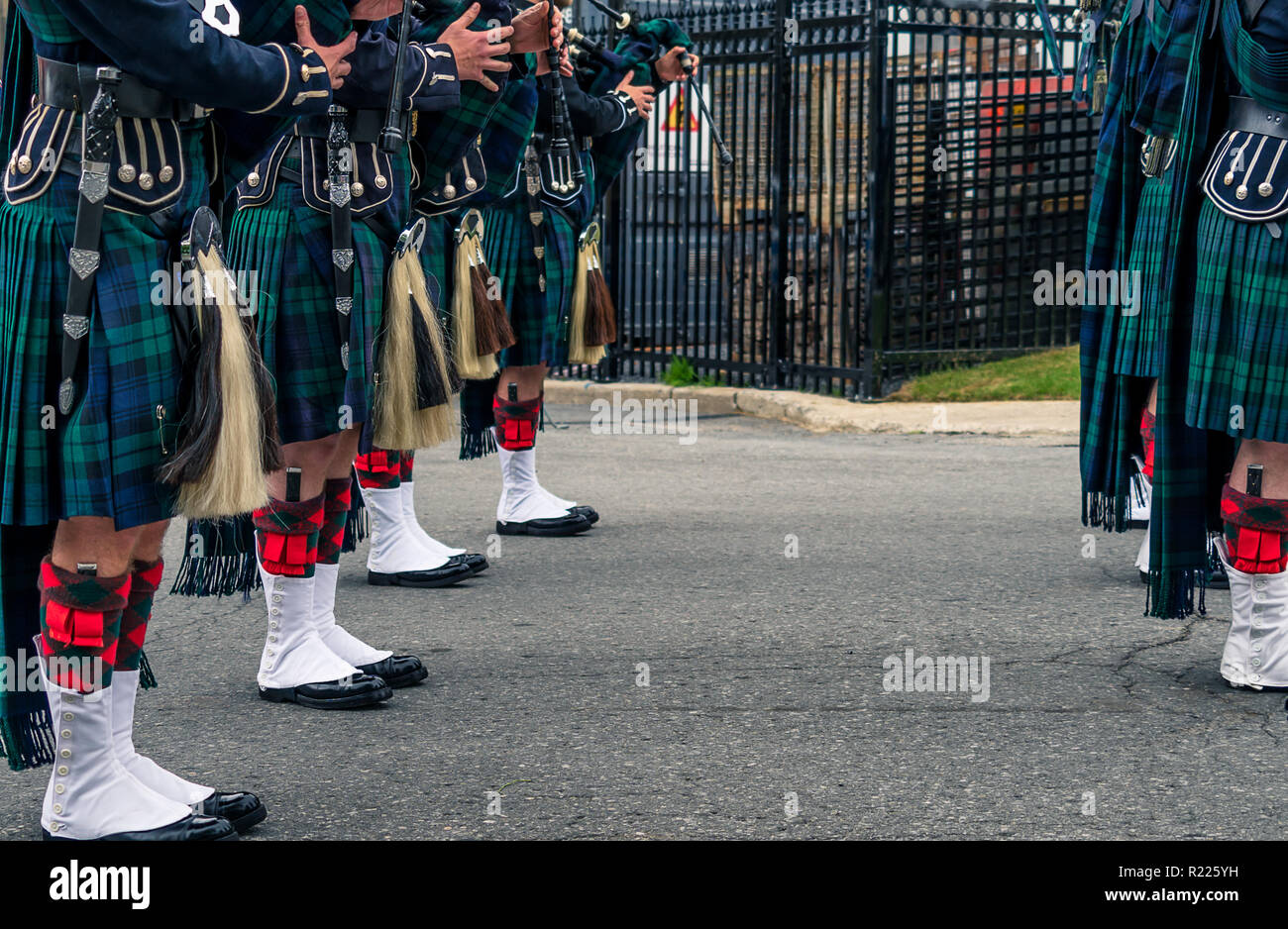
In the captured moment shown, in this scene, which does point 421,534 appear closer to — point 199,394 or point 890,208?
point 199,394

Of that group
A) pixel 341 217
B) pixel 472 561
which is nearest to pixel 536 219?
pixel 472 561

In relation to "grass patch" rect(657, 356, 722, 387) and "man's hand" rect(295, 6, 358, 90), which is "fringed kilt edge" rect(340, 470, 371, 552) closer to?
"man's hand" rect(295, 6, 358, 90)

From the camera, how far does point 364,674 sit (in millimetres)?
4133

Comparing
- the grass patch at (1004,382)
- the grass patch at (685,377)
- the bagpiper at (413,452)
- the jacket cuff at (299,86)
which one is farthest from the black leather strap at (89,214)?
the grass patch at (685,377)

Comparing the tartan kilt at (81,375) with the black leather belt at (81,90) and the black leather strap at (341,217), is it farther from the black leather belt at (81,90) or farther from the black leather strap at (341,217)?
the black leather strap at (341,217)

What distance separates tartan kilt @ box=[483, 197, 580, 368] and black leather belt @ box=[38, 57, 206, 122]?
3.33 meters

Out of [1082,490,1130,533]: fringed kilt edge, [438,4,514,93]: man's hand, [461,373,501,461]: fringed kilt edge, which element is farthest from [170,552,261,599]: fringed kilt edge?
[1082,490,1130,533]: fringed kilt edge

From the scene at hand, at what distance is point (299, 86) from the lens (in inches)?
120

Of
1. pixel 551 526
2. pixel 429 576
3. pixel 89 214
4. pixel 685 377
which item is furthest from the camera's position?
pixel 685 377

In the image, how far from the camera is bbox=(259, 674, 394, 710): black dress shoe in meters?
4.05

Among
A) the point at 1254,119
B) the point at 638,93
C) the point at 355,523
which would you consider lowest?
the point at 355,523

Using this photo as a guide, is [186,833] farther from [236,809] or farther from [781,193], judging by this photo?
[781,193]

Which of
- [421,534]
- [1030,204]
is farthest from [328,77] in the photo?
[1030,204]

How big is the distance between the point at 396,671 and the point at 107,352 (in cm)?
167
